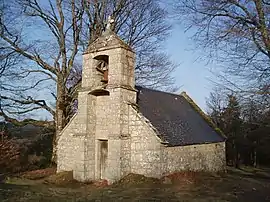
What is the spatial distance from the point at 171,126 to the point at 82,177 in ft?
17.8

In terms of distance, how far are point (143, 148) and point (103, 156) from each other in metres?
2.48

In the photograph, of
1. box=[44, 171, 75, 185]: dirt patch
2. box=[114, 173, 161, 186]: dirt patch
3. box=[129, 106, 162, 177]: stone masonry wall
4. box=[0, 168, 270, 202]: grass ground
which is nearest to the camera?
box=[0, 168, 270, 202]: grass ground

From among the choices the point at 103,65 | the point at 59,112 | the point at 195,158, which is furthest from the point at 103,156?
the point at 59,112

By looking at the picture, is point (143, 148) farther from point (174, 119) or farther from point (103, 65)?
point (103, 65)

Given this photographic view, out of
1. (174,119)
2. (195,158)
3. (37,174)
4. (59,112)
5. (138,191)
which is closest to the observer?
(138,191)

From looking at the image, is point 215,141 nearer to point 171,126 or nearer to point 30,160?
point 171,126

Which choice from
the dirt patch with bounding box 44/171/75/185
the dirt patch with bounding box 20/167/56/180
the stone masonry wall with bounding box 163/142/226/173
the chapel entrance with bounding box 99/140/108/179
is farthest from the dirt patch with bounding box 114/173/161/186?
the dirt patch with bounding box 20/167/56/180

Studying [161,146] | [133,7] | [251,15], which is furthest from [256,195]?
[133,7]

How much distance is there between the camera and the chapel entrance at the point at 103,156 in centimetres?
1544

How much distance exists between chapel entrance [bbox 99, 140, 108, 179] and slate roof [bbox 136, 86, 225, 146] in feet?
8.84

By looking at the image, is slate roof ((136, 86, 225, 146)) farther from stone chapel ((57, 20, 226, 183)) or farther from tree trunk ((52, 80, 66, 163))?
tree trunk ((52, 80, 66, 163))

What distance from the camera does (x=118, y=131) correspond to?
569 inches

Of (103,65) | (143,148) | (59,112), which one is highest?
(103,65)

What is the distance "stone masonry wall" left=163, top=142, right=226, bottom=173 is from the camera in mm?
14596
